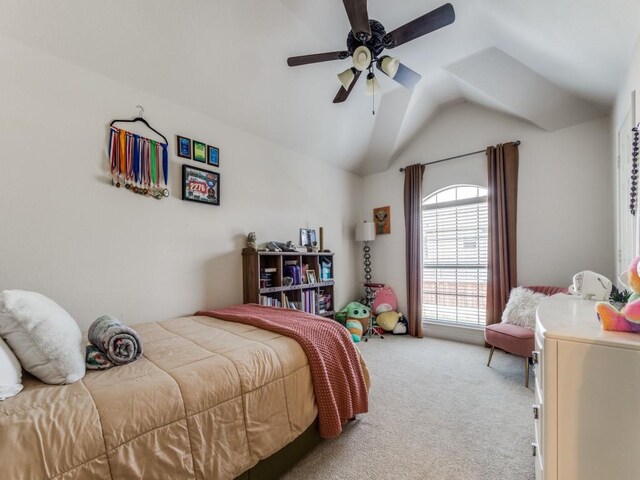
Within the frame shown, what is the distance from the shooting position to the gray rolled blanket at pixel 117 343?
51.0 inches

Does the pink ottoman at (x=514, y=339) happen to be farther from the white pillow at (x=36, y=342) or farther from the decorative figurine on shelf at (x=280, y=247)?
the white pillow at (x=36, y=342)

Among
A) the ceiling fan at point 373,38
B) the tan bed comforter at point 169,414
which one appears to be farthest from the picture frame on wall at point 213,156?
the tan bed comforter at point 169,414

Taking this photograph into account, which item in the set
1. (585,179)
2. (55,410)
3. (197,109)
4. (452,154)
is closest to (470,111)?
(452,154)

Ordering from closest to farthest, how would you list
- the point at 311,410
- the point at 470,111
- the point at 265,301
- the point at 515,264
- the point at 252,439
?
the point at 252,439 < the point at 311,410 < the point at 265,301 < the point at 515,264 < the point at 470,111

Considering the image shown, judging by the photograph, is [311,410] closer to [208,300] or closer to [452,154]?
[208,300]

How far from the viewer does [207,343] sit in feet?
5.25

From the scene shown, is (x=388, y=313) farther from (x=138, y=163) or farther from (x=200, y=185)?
(x=138, y=163)

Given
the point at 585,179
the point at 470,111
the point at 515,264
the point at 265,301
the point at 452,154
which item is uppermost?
the point at 470,111

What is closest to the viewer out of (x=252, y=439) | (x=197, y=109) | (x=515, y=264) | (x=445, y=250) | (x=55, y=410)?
(x=55, y=410)

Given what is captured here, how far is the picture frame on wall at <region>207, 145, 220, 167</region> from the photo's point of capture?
9.27 ft

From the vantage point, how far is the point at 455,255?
12.8 feet

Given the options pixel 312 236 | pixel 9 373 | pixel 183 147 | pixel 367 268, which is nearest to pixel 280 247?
pixel 312 236

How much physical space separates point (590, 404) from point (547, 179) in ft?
10.0

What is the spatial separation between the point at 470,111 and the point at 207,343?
13.4 ft
